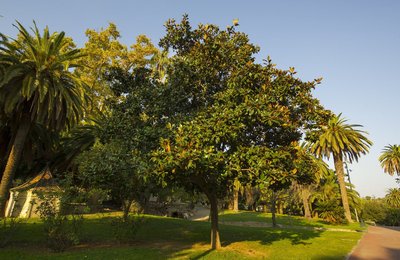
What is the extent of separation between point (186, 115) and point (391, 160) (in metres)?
64.5

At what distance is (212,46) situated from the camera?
A: 15.2 m

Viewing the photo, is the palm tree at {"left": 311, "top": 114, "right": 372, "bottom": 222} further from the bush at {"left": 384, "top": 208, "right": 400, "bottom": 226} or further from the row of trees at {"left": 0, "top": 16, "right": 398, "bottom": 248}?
the row of trees at {"left": 0, "top": 16, "right": 398, "bottom": 248}

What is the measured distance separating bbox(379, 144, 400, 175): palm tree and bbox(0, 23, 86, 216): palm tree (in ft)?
215

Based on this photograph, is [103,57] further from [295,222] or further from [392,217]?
[392,217]

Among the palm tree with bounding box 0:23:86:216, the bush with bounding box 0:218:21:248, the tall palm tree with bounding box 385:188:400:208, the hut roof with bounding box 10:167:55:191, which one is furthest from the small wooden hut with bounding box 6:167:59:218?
the tall palm tree with bounding box 385:188:400:208

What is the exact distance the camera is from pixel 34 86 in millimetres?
20109

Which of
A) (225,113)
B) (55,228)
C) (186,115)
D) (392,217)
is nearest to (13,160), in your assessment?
(55,228)

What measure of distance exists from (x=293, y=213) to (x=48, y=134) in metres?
53.3

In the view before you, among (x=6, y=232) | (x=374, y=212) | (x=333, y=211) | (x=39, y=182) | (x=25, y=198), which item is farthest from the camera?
(x=374, y=212)

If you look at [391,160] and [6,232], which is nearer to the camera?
[6,232]

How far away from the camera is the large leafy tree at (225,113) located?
11812 mm

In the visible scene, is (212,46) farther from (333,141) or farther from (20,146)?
(333,141)

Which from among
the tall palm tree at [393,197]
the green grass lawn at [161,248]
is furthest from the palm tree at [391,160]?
the green grass lawn at [161,248]

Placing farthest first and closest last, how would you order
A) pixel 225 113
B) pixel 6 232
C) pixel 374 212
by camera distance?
pixel 374 212
pixel 6 232
pixel 225 113
